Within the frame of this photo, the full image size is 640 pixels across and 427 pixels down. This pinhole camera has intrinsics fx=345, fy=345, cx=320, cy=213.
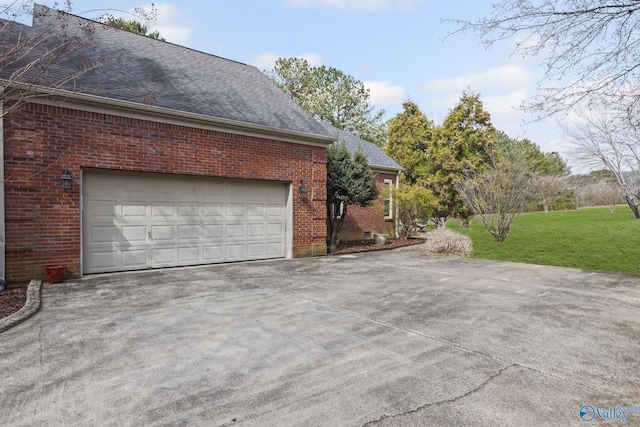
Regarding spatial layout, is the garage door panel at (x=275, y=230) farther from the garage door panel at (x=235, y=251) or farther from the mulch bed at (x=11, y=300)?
the mulch bed at (x=11, y=300)

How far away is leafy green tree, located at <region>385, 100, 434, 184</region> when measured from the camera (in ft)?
74.3

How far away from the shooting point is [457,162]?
20906mm

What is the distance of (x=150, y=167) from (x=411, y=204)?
10.4 metres

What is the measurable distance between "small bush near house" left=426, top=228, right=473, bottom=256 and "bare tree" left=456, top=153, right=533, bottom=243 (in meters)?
2.60

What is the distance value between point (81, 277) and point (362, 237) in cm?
1181

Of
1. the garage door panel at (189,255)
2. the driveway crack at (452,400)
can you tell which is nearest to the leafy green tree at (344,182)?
the garage door panel at (189,255)

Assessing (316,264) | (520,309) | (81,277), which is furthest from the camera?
(316,264)

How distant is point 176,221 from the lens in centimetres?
839

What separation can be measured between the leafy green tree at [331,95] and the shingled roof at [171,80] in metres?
20.0

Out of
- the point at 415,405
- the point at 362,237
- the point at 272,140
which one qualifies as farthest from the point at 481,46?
the point at 362,237

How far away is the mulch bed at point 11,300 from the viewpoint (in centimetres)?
484

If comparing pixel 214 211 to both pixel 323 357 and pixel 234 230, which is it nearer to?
pixel 234 230

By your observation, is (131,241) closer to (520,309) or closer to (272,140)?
(272,140)

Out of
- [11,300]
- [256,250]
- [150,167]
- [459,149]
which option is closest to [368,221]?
[256,250]
